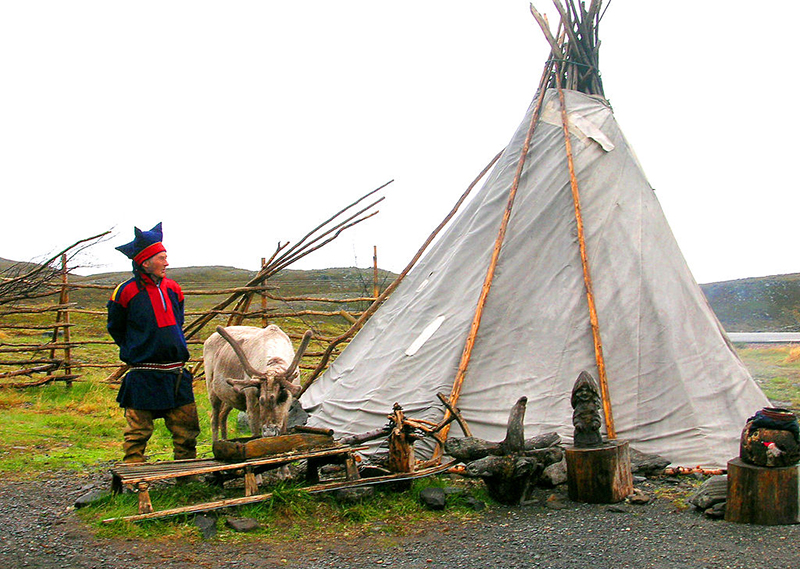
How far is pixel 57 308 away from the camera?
10219mm

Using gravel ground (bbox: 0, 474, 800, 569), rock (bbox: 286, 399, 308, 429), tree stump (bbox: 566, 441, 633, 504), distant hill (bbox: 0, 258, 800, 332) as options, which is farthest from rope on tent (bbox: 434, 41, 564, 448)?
distant hill (bbox: 0, 258, 800, 332)

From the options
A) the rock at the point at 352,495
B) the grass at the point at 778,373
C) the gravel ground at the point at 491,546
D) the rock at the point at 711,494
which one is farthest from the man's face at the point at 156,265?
the grass at the point at 778,373

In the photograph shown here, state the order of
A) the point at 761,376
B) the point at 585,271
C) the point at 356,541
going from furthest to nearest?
1. the point at 761,376
2. the point at 585,271
3. the point at 356,541

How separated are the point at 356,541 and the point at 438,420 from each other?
1.84m

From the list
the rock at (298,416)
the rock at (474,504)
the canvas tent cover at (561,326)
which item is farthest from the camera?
the rock at (298,416)

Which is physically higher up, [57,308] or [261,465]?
[57,308]

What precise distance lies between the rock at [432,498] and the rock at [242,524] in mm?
1094

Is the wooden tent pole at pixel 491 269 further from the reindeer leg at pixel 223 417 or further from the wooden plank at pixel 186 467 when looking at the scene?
the reindeer leg at pixel 223 417

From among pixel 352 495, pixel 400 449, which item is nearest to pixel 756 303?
pixel 400 449

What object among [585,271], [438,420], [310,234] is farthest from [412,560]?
[310,234]

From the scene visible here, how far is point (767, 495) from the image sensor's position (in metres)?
4.04

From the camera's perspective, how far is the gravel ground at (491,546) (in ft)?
11.9

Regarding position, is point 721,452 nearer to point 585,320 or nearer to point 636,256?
point 585,320

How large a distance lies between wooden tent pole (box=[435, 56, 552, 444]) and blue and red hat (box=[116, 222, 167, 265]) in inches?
98.9
